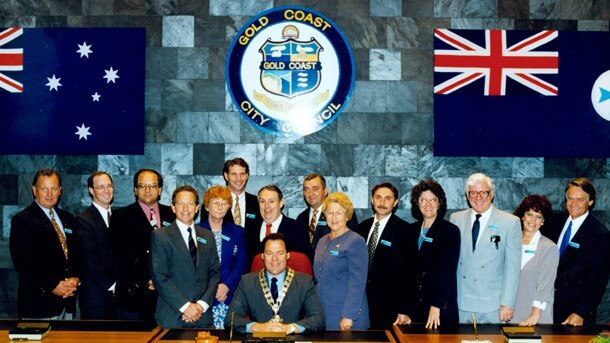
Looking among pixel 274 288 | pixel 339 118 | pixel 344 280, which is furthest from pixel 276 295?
pixel 339 118

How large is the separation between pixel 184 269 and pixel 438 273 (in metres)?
1.80

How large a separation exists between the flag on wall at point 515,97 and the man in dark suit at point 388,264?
212 centimetres

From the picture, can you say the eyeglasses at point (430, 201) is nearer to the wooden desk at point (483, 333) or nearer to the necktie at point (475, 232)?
the necktie at point (475, 232)

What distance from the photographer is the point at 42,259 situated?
6.05 m

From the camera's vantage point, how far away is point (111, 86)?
7.79 m

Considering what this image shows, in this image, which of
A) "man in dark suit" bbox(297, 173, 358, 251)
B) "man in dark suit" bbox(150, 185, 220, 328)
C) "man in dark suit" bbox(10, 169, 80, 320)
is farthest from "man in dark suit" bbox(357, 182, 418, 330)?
"man in dark suit" bbox(10, 169, 80, 320)

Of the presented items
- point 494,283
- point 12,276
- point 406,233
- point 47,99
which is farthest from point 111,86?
point 494,283

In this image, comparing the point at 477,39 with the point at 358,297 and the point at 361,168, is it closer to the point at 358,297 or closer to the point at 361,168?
the point at 361,168

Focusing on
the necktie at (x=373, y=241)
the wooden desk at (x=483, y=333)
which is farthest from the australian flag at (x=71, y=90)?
the wooden desk at (x=483, y=333)

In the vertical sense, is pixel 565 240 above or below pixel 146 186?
below

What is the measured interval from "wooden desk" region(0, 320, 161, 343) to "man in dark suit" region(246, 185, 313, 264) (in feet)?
4.75

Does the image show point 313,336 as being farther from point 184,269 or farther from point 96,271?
point 96,271

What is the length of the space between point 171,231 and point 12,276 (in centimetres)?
322

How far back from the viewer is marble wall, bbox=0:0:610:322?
7.81 meters
